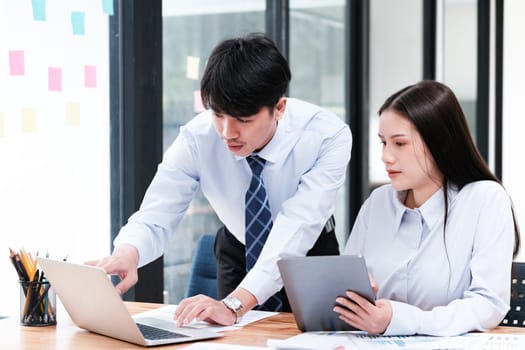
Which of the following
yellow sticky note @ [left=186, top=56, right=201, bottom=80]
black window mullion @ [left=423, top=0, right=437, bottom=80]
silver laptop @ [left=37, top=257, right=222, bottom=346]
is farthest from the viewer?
black window mullion @ [left=423, top=0, right=437, bottom=80]

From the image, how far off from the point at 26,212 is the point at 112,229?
0.41m

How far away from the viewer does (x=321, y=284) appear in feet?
6.02

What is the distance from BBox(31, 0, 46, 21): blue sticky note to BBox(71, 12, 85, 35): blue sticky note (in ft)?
0.39

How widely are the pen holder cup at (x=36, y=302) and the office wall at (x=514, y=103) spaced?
3.98m

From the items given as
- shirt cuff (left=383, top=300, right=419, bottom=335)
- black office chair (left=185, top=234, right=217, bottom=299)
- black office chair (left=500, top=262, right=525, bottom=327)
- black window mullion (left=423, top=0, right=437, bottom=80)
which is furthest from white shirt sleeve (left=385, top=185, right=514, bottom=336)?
black window mullion (left=423, top=0, right=437, bottom=80)

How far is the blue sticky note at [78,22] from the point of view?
265cm

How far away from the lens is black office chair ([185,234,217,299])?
2.71 metres

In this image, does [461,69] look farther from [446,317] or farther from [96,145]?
[446,317]

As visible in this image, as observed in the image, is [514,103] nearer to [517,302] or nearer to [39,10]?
[517,302]

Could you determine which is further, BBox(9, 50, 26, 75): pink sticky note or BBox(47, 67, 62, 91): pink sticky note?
BBox(47, 67, 62, 91): pink sticky note

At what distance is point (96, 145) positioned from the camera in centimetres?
279

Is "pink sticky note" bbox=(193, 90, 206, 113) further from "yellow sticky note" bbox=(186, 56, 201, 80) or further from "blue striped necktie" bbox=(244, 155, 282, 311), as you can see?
"blue striped necktie" bbox=(244, 155, 282, 311)

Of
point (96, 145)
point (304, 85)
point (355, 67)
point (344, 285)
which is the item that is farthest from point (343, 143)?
point (355, 67)

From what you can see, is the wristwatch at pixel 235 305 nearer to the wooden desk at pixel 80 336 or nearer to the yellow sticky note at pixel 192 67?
the wooden desk at pixel 80 336
